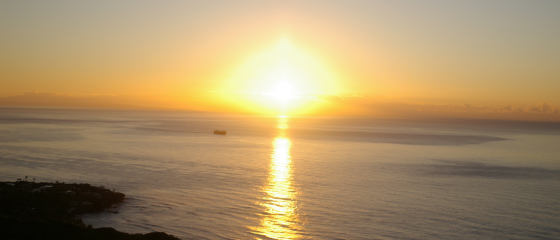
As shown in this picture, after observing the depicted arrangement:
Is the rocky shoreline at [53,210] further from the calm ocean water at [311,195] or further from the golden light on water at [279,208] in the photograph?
the golden light on water at [279,208]

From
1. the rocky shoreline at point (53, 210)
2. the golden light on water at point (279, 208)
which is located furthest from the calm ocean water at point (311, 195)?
the rocky shoreline at point (53, 210)

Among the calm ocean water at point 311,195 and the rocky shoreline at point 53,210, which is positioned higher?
the rocky shoreline at point 53,210

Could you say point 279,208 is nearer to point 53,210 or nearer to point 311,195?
point 311,195

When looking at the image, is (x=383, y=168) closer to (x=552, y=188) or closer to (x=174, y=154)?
(x=552, y=188)

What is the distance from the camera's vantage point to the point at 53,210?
2223cm

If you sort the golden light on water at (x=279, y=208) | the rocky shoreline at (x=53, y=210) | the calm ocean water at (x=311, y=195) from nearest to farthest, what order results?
the rocky shoreline at (x=53, y=210) → the golden light on water at (x=279, y=208) → the calm ocean water at (x=311, y=195)

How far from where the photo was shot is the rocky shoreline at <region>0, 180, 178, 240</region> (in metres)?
16.0

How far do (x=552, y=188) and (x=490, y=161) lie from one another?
23282 millimetres

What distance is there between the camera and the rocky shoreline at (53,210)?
1596 centimetres

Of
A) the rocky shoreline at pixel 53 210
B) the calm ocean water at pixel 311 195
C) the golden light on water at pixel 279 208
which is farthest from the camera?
the calm ocean water at pixel 311 195

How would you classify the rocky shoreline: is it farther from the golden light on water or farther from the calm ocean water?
the golden light on water

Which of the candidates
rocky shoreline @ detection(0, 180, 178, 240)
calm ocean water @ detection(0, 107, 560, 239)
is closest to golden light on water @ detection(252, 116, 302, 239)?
calm ocean water @ detection(0, 107, 560, 239)

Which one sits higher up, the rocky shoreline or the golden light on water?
the rocky shoreline

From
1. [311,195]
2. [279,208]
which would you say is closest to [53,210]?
[279,208]
